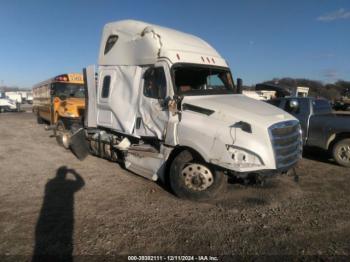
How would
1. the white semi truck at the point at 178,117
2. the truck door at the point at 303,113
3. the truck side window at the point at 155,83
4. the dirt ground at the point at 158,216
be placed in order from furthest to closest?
the truck door at the point at 303,113, the truck side window at the point at 155,83, the white semi truck at the point at 178,117, the dirt ground at the point at 158,216

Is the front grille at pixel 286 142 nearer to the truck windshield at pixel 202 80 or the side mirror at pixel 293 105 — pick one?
the truck windshield at pixel 202 80

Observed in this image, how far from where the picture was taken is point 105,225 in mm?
4926

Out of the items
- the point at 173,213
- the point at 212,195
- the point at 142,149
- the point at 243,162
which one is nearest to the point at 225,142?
the point at 243,162

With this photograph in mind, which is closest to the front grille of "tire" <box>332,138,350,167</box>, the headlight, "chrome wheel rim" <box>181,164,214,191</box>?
the headlight

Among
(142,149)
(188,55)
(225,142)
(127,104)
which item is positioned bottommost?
(142,149)

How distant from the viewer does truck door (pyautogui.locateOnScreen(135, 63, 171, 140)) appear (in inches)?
259

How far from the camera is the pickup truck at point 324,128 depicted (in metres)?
8.92

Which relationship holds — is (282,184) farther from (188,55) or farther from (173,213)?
(188,55)

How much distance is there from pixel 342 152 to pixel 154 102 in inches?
224

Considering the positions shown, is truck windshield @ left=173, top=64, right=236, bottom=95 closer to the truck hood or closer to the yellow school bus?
the truck hood

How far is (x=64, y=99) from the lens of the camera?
1374 centimetres

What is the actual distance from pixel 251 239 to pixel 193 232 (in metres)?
0.84

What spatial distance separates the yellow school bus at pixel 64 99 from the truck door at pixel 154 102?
5.25 meters

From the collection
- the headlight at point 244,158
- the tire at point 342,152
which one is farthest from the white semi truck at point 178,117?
the tire at point 342,152
